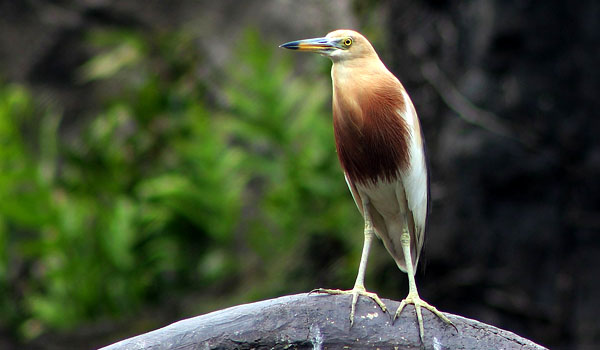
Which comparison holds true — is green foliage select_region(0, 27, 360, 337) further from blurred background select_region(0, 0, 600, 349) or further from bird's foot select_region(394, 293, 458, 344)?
bird's foot select_region(394, 293, 458, 344)

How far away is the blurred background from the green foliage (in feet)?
0.08

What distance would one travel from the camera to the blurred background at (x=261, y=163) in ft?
21.2

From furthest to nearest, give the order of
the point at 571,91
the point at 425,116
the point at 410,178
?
the point at 425,116 < the point at 571,91 < the point at 410,178

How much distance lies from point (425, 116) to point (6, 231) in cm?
558

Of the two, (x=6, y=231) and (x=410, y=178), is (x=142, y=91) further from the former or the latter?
(x=410, y=178)

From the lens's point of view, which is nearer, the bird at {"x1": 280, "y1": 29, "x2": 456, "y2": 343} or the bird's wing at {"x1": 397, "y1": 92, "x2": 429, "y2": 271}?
the bird at {"x1": 280, "y1": 29, "x2": 456, "y2": 343}

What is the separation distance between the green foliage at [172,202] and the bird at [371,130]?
146 inches

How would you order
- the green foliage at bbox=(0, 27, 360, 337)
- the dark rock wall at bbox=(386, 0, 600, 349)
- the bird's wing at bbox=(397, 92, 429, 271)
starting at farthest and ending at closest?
the green foliage at bbox=(0, 27, 360, 337) < the dark rock wall at bbox=(386, 0, 600, 349) < the bird's wing at bbox=(397, 92, 429, 271)

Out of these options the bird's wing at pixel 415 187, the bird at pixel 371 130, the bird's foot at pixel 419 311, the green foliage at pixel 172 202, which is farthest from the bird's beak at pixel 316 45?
the green foliage at pixel 172 202

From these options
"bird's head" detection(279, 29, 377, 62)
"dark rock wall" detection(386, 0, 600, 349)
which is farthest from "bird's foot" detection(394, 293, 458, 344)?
"dark rock wall" detection(386, 0, 600, 349)

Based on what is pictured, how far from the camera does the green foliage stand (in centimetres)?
820

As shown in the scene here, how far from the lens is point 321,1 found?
9.91 meters

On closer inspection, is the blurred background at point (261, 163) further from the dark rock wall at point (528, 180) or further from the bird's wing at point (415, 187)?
the bird's wing at point (415, 187)

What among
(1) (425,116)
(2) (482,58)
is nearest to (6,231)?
(1) (425,116)
